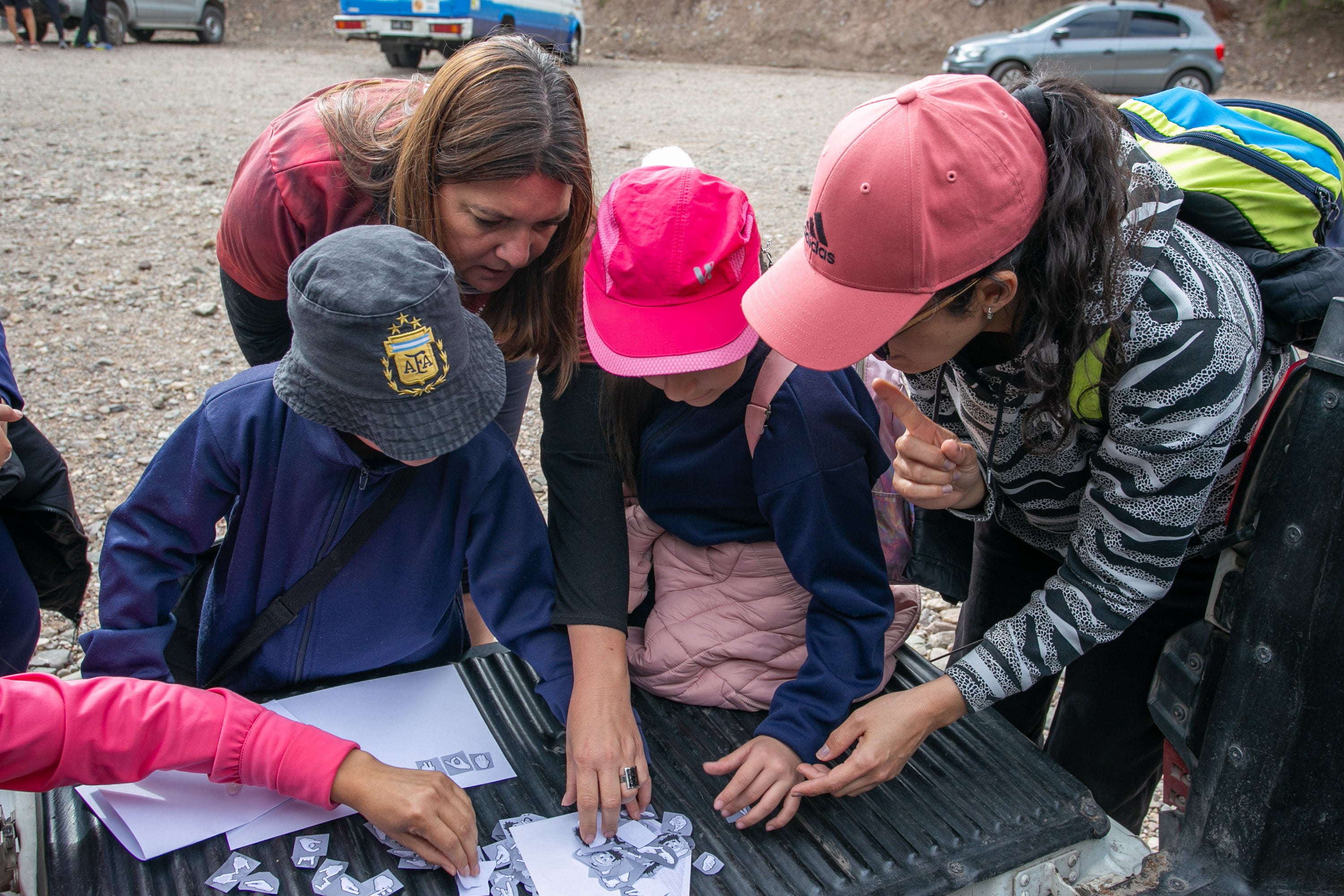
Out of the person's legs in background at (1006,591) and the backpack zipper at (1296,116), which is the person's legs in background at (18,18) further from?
the backpack zipper at (1296,116)

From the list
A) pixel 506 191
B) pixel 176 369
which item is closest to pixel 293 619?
pixel 506 191

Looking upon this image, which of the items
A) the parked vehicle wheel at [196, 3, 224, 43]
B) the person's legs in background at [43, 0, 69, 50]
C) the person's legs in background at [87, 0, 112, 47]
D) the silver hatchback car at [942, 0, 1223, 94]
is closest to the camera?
the silver hatchback car at [942, 0, 1223, 94]

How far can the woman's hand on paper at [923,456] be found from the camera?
1516mm

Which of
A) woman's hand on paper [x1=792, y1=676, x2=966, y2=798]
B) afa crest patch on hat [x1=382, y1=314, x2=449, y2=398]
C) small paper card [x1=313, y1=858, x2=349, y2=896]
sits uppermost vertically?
afa crest patch on hat [x1=382, y1=314, x2=449, y2=398]

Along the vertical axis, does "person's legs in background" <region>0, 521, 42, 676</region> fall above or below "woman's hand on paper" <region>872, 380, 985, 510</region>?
below

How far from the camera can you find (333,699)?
5.54ft

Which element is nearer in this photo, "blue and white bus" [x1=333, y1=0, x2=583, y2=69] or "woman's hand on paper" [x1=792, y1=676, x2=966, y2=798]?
"woman's hand on paper" [x1=792, y1=676, x2=966, y2=798]

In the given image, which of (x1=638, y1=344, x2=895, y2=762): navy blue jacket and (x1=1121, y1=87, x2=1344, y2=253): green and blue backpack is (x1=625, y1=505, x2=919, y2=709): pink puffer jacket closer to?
(x1=638, y1=344, x2=895, y2=762): navy blue jacket

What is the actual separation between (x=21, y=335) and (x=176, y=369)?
0.72m

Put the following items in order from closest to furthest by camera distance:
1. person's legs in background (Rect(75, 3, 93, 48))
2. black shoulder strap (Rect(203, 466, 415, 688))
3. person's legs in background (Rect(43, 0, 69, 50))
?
1. black shoulder strap (Rect(203, 466, 415, 688))
2. person's legs in background (Rect(43, 0, 69, 50))
3. person's legs in background (Rect(75, 3, 93, 48))

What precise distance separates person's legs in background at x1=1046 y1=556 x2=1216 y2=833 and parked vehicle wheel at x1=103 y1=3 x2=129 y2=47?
1580 cm

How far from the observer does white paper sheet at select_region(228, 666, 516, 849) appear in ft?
5.31

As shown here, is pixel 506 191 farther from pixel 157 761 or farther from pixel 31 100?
pixel 31 100

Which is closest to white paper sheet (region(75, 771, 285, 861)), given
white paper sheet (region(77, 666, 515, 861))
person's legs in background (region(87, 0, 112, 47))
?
white paper sheet (region(77, 666, 515, 861))
